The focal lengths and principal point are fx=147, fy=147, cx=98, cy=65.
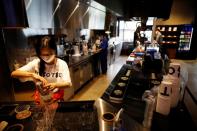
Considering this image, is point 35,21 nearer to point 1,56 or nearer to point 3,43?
point 3,43

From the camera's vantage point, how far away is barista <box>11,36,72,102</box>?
169 centimetres

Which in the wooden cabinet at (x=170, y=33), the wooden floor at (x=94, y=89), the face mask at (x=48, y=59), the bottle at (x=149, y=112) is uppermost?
the wooden cabinet at (x=170, y=33)

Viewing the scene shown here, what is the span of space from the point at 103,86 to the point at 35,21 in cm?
276

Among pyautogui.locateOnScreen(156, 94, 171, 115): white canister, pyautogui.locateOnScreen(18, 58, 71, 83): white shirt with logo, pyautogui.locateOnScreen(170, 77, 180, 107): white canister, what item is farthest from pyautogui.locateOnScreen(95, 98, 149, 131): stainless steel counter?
pyautogui.locateOnScreen(18, 58, 71, 83): white shirt with logo

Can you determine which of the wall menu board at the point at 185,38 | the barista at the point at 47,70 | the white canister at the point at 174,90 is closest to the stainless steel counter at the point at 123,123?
the white canister at the point at 174,90

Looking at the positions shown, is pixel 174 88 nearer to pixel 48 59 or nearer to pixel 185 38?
pixel 48 59

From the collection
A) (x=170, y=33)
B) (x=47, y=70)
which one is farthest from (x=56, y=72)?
(x=170, y=33)

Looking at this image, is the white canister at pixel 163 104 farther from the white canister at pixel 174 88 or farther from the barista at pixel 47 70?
the barista at pixel 47 70

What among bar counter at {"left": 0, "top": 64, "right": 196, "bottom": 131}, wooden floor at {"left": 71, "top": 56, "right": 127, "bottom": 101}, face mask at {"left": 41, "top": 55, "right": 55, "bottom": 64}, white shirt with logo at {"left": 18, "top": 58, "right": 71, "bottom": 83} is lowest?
wooden floor at {"left": 71, "top": 56, "right": 127, "bottom": 101}

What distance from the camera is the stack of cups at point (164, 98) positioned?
1026 mm

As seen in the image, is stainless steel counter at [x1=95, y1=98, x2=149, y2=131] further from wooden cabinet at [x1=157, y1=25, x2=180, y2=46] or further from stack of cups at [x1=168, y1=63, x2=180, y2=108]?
wooden cabinet at [x1=157, y1=25, x2=180, y2=46]

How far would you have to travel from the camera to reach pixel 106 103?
1.33 metres

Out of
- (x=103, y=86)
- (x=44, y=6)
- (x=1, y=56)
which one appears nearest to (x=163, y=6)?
(x=44, y=6)

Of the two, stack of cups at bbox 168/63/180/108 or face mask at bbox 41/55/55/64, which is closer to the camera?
stack of cups at bbox 168/63/180/108
